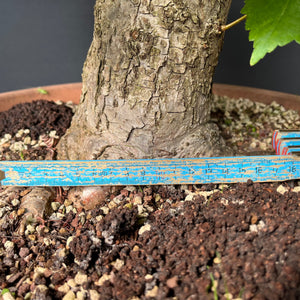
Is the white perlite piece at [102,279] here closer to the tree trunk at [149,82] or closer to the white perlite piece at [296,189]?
the tree trunk at [149,82]

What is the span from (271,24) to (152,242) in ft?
2.41

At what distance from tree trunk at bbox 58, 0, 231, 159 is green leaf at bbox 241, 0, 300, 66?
8.6 inches

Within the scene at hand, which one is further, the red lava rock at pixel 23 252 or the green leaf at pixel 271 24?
the red lava rock at pixel 23 252

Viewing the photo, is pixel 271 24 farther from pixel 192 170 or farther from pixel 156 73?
pixel 192 170

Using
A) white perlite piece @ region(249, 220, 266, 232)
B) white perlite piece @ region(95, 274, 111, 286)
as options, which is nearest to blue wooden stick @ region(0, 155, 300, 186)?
white perlite piece @ region(249, 220, 266, 232)

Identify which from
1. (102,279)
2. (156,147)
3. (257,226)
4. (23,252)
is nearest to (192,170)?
(156,147)

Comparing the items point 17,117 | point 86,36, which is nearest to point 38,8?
point 86,36

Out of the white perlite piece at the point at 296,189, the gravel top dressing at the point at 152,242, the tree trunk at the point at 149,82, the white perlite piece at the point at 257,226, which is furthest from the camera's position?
the white perlite piece at the point at 296,189

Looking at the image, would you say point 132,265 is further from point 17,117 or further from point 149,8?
point 17,117

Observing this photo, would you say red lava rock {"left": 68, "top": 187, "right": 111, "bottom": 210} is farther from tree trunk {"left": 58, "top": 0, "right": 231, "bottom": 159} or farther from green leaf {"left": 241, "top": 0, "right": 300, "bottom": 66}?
green leaf {"left": 241, "top": 0, "right": 300, "bottom": 66}

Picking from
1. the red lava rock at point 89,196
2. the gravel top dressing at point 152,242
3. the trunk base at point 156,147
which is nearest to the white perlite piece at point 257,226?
the gravel top dressing at point 152,242

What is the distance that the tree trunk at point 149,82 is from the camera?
122 cm

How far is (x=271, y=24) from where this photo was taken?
1.05 metres

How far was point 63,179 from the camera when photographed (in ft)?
4.53
